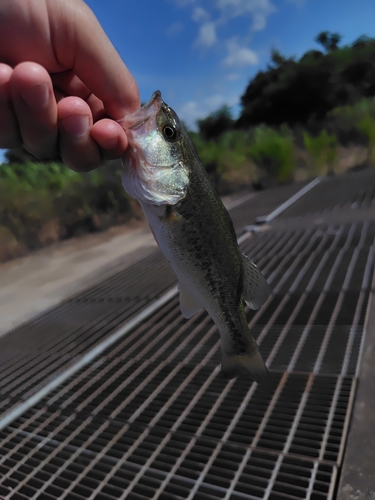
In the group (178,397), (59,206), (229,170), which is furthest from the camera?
(229,170)

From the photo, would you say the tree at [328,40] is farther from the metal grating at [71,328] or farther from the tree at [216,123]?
the metal grating at [71,328]

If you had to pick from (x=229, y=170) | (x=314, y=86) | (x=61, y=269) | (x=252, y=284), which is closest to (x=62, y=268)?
(x=61, y=269)

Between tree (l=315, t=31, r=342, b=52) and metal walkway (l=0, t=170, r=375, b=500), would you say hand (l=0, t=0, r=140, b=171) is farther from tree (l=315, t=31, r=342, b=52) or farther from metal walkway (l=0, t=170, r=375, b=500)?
tree (l=315, t=31, r=342, b=52)

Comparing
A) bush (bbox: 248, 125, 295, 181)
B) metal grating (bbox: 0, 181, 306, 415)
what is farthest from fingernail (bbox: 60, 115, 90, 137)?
bush (bbox: 248, 125, 295, 181)

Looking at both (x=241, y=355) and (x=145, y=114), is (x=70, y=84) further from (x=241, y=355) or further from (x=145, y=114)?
(x=241, y=355)

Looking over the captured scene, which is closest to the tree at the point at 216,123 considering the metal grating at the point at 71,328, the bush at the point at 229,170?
the bush at the point at 229,170

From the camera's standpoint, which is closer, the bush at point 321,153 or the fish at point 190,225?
the fish at point 190,225

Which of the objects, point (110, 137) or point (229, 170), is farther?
point (229, 170)
